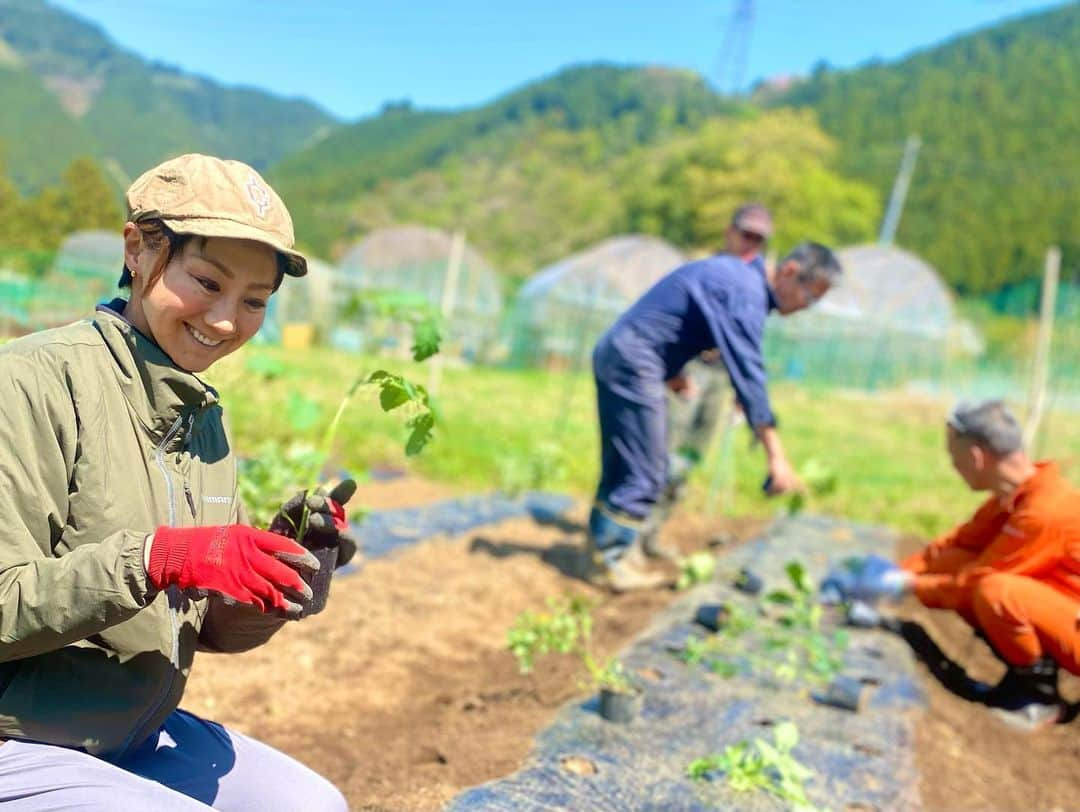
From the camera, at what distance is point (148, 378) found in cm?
138

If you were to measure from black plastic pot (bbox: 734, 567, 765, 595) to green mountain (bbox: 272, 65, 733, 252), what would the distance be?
50.6 m

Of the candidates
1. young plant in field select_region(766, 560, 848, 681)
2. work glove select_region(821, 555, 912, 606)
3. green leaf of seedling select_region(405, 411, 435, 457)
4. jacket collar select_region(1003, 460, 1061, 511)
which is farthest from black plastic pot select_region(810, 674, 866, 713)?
green leaf of seedling select_region(405, 411, 435, 457)

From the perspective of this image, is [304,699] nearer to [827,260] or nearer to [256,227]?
[256,227]

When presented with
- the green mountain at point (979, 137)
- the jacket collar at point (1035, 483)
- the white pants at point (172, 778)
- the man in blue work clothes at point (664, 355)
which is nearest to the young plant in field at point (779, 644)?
the man in blue work clothes at point (664, 355)

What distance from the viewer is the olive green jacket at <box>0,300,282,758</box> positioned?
116 cm

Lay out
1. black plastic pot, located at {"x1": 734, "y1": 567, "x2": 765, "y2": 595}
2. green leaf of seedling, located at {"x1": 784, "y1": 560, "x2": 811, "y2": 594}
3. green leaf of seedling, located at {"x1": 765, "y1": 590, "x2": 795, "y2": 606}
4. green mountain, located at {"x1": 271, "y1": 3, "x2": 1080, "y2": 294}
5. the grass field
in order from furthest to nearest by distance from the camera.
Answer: green mountain, located at {"x1": 271, "y1": 3, "x2": 1080, "y2": 294} < the grass field < black plastic pot, located at {"x1": 734, "y1": 567, "x2": 765, "y2": 595} < green leaf of seedling, located at {"x1": 765, "y1": 590, "x2": 795, "y2": 606} < green leaf of seedling, located at {"x1": 784, "y1": 560, "x2": 811, "y2": 594}

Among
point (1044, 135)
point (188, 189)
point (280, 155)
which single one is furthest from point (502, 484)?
point (280, 155)

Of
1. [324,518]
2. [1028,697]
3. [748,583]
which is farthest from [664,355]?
[324,518]

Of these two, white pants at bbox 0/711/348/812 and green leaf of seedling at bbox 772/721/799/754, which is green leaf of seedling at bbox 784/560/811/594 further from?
white pants at bbox 0/711/348/812

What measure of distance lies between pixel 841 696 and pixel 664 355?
1633 mm

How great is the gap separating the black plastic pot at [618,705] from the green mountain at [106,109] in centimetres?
183

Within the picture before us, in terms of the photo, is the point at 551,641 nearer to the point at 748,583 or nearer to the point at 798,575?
the point at 798,575

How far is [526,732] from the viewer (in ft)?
8.39

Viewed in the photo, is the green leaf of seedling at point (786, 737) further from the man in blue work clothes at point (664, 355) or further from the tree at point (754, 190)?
the tree at point (754, 190)
